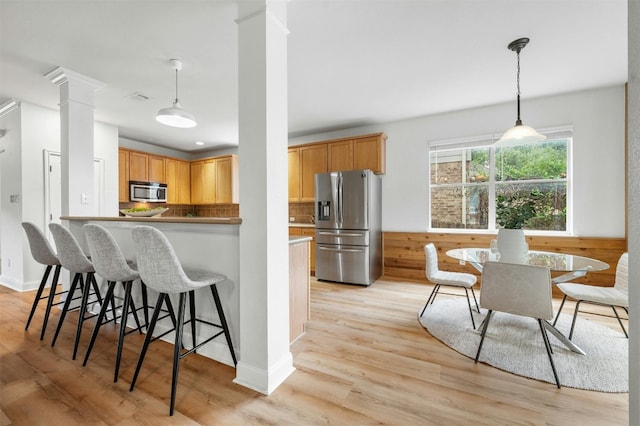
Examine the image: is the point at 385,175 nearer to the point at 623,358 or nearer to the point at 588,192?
the point at 588,192

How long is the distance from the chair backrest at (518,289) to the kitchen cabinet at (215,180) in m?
5.04

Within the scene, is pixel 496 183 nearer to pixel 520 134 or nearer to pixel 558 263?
pixel 520 134

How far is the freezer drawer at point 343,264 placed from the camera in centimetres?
412

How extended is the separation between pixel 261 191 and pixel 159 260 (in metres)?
0.71

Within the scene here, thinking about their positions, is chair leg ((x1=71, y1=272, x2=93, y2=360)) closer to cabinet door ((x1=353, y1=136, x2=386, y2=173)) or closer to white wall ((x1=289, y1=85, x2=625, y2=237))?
cabinet door ((x1=353, y1=136, x2=386, y2=173))

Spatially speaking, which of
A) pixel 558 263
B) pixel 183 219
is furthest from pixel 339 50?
pixel 558 263

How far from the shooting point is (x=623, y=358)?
2.05 m

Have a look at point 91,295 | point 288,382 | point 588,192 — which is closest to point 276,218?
point 288,382

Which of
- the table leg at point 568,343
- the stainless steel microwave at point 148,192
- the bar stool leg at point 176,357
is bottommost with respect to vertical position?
the table leg at point 568,343

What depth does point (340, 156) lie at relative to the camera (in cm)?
474

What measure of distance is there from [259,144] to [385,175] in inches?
133

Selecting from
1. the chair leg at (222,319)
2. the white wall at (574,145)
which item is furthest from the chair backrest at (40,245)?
the white wall at (574,145)

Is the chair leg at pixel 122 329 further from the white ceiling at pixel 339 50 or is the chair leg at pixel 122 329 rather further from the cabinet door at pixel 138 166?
the cabinet door at pixel 138 166

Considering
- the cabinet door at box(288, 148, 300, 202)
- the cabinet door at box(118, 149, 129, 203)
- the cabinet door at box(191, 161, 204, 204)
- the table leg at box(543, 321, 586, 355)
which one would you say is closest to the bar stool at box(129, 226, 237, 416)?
the table leg at box(543, 321, 586, 355)
